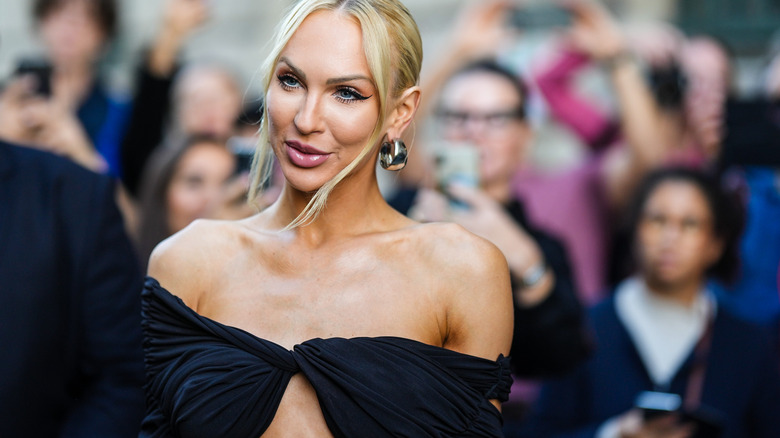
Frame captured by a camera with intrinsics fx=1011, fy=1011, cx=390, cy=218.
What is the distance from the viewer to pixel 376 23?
2232mm

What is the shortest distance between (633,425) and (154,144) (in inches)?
109

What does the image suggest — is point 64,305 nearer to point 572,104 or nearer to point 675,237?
point 675,237

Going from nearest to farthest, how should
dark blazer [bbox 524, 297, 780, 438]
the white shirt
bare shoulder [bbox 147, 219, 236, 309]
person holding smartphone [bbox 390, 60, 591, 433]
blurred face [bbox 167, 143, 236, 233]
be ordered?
bare shoulder [bbox 147, 219, 236, 309] → person holding smartphone [bbox 390, 60, 591, 433] → dark blazer [bbox 524, 297, 780, 438] → the white shirt → blurred face [bbox 167, 143, 236, 233]

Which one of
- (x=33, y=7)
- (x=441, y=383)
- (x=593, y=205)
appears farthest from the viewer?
(x=33, y=7)

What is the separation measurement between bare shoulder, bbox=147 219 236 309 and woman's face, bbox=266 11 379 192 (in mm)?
278

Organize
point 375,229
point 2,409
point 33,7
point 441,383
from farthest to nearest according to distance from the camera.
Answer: point 33,7 < point 2,409 < point 375,229 < point 441,383

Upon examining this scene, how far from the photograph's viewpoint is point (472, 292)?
2.27 m

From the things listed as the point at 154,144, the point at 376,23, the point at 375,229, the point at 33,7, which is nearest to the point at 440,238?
the point at 375,229

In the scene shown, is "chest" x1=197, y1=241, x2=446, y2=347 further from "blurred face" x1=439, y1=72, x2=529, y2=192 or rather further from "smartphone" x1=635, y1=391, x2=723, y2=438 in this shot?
"blurred face" x1=439, y1=72, x2=529, y2=192

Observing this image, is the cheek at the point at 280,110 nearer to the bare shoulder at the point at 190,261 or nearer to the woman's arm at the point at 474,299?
the bare shoulder at the point at 190,261

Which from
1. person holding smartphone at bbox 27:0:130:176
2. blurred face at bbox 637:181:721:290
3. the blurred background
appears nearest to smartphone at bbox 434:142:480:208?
blurred face at bbox 637:181:721:290

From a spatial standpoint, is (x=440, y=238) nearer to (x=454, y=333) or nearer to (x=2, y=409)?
(x=454, y=333)

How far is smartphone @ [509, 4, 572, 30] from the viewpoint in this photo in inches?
327

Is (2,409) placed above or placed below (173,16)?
below
